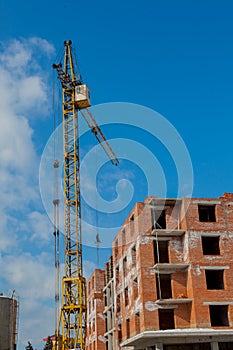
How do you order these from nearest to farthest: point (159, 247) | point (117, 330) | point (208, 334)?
point (208, 334)
point (159, 247)
point (117, 330)

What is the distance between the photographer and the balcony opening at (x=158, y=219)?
42566 mm

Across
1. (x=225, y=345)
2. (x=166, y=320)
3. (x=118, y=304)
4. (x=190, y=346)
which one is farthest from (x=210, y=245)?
(x=118, y=304)

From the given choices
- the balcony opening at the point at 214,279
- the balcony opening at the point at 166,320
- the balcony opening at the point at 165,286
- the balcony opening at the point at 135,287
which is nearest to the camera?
the balcony opening at the point at 214,279

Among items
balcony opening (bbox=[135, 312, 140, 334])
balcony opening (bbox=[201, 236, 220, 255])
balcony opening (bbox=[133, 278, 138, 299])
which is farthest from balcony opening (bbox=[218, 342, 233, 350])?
balcony opening (bbox=[133, 278, 138, 299])

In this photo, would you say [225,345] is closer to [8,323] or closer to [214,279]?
[214,279]

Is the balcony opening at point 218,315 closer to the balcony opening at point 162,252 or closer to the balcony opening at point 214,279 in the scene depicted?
the balcony opening at point 214,279

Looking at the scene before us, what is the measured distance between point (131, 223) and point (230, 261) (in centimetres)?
987

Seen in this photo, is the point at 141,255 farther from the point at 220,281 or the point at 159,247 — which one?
the point at 220,281

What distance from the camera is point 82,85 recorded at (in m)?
59.0

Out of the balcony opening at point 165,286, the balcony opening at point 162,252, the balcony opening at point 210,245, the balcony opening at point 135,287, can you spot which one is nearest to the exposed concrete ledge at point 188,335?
the balcony opening at point 165,286

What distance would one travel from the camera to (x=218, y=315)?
1620 inches

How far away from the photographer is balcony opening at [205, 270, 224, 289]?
41153 mm

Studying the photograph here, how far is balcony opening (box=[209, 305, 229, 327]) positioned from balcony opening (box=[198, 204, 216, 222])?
7628 mm

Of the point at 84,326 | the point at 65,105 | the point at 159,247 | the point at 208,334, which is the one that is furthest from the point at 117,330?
the point at 65,105
